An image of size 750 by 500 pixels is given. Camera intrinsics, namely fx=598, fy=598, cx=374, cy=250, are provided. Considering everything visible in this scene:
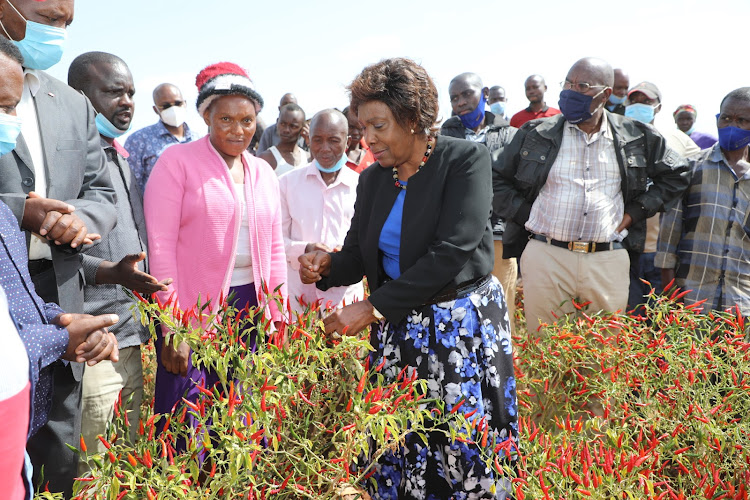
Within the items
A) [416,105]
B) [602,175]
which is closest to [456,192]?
[416,105]

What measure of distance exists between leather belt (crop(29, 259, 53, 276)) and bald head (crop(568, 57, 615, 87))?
3.49m

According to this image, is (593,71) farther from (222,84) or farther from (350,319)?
(350,319)

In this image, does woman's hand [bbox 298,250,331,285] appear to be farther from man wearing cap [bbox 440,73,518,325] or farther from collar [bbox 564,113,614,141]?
man wearing cap [bbox 440,73,518,325]

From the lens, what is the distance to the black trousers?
230 centimetres

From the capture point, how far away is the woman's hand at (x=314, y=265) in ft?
9.16

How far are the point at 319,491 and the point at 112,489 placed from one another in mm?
771

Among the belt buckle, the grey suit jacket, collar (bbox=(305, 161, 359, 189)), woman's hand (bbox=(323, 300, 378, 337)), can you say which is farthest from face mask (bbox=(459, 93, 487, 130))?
the grey suit jacket

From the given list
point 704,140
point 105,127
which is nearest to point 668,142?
point 704,140

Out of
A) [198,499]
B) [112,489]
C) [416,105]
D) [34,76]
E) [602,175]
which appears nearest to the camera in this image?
[112,489]

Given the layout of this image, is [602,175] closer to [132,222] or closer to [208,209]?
[208,209]

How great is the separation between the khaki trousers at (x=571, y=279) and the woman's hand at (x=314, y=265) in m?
1.89

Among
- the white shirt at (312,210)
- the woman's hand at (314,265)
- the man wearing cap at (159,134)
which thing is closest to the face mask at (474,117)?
the white shirt at (312,210)

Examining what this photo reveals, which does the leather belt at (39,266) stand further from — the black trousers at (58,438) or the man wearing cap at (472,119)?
the man wearing cap at (472,119)

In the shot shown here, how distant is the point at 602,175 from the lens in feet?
13.6
